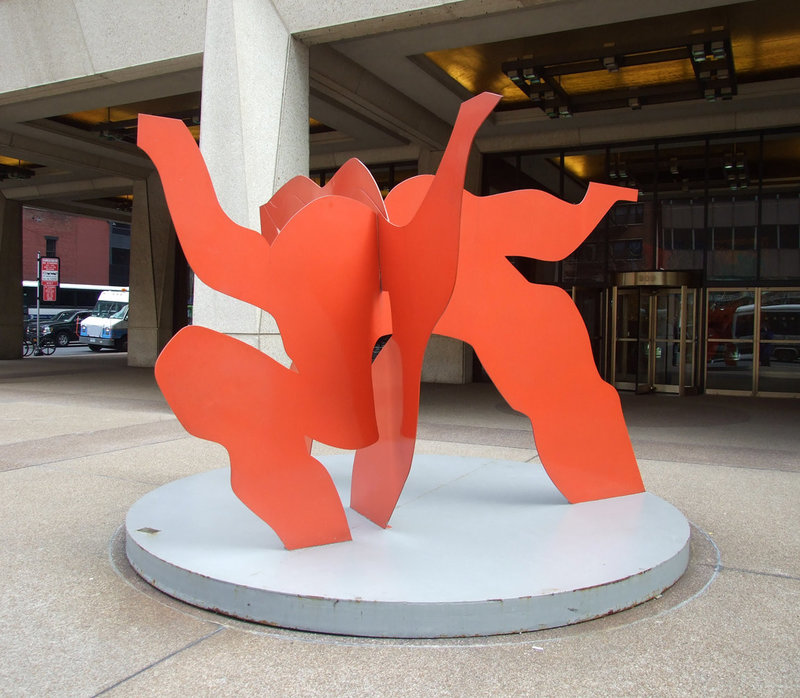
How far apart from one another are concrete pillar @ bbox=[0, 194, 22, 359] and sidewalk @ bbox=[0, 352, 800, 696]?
56.5 ft

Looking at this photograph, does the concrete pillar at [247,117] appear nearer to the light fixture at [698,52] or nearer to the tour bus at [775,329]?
the light fixture at [698,52]

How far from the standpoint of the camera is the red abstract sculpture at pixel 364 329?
404 centimetres

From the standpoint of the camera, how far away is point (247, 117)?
9.59 m

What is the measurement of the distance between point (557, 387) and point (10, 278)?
70.4ft

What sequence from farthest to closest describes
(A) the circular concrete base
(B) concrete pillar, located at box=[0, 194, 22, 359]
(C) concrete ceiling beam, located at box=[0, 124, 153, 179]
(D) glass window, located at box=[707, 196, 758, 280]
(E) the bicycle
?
(E) the bicycle < (B) concrete pillar, located at box=[0, 194, 22, 359] < (C) concrete ceiling beam, located at box=[0, 124, 153, 179] < (D) glass window, located at box=[707, 196, 758, 280] < (A) the circular concrete base

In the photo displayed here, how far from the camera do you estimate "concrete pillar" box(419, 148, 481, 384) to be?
1569 centimetres

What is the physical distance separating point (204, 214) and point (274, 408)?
1.17m

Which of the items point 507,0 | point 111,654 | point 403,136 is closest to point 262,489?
point 111,654

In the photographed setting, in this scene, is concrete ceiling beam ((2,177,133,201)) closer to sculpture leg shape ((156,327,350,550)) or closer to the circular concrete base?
the circular concrete base

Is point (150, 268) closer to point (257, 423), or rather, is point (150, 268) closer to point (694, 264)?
point (694, 264)

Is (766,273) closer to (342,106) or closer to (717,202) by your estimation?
(717,202)

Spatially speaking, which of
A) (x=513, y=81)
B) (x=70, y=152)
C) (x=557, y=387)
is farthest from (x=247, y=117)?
(x=70, y=152)

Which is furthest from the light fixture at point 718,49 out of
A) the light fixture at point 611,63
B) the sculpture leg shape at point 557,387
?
the sculpture leg shape at point 557,387

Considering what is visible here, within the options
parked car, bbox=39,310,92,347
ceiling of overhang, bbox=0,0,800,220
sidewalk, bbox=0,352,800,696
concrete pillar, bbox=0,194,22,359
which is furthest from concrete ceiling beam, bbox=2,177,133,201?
sidewalk, bbox=0,352,800,696
